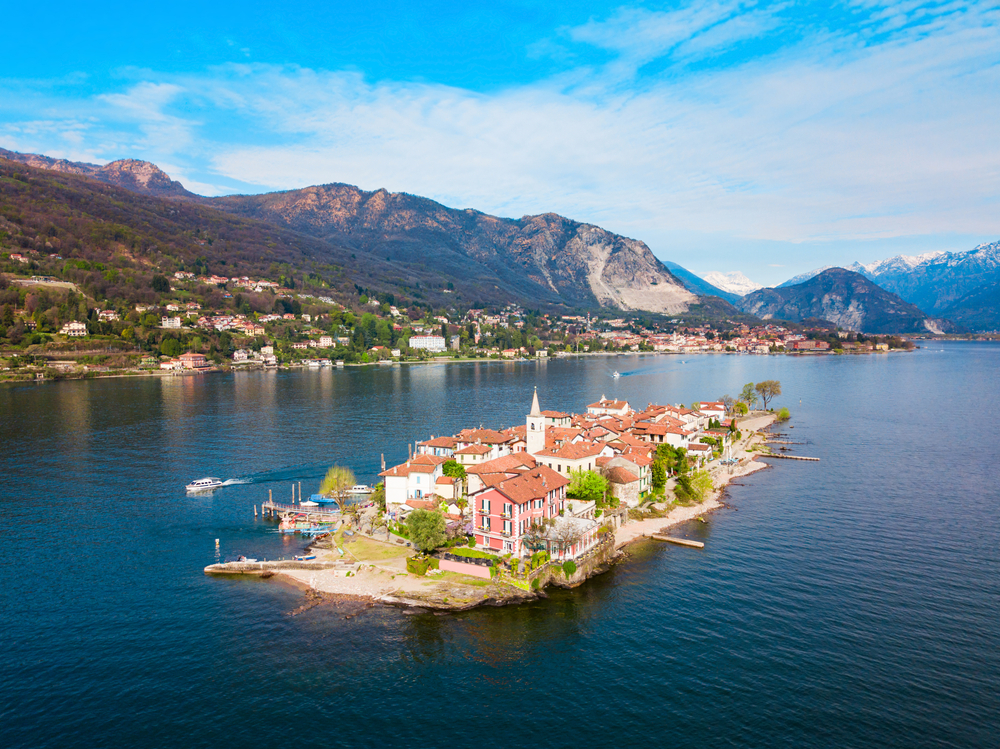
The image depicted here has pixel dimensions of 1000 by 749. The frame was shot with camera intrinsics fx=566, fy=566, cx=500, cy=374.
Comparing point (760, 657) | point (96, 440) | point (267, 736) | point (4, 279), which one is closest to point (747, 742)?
point (760, 657)

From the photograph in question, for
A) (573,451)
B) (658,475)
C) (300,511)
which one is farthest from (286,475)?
(658,475)

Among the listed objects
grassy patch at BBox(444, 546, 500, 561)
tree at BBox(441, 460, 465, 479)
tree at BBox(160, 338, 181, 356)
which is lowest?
grassy patch at BBox(444, 546, 500, 561)

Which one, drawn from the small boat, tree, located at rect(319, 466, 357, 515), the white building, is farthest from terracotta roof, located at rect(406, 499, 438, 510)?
the white building

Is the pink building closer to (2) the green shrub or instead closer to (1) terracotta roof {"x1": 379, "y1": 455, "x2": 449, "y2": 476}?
(2) the green shrub

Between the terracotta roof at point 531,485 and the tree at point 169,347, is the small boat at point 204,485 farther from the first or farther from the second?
the tree at point 169,347

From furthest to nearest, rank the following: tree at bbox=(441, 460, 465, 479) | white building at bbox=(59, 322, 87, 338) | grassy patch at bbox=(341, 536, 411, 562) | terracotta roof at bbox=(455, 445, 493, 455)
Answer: white building at bbox=(59, 322, 87, 338) < terracotta roof at bbox=(455, 445, 493, 455) < tree at bbox=(441, 460, 465, 479) < grassy patch at bbox=(341, 536, 411, 562)

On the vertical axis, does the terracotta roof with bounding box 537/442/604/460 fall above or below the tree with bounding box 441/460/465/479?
above

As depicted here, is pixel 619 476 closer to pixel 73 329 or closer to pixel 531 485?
pixel 531 485

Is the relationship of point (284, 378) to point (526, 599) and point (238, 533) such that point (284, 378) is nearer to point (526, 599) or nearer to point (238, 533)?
point (238, 533)
